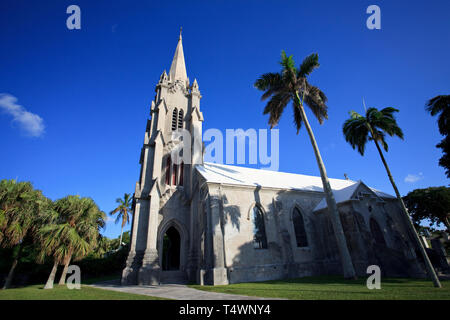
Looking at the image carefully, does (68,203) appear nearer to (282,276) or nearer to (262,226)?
(262,226)

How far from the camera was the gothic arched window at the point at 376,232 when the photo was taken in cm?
1845

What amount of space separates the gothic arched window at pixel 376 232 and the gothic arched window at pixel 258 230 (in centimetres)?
987

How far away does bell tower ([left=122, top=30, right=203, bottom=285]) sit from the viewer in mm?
17219

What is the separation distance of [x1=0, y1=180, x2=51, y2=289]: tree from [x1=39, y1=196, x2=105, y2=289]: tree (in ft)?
3.74

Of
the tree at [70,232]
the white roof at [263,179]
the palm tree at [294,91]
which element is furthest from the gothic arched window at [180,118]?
the tree at [70,232]

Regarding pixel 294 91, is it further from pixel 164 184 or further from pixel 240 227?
pixel 164 184

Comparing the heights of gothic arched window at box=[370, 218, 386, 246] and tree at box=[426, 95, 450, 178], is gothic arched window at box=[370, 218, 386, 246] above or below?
below

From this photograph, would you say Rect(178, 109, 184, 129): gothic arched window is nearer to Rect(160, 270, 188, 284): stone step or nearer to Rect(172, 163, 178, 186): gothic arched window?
Rect(172, 163, 178, 186): gothic arched window

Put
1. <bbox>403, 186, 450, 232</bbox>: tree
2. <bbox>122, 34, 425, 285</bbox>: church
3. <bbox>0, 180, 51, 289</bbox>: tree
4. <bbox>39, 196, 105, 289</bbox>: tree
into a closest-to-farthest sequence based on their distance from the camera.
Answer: <bbox>39, 196, 105, 289</bbox>: tree → <bbox>0, 180, 51, 289</bbox>: tree → <bbox>122, 34, 425, 285</bbox>: church → <bbox>403, 186, 450, 232</bbox>: tree

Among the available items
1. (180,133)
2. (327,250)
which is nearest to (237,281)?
(327,250)

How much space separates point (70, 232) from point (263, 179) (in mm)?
17689

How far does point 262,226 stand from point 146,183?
12.1m

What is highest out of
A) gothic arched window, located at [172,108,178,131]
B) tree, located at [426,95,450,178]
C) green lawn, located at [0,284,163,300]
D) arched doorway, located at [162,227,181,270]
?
gothic arched window, located at [172,108,178,131]

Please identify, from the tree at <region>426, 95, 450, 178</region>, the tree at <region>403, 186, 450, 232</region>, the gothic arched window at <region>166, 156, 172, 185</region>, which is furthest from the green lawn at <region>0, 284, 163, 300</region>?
the tree at <region>403, 186, 450, 232</region>
